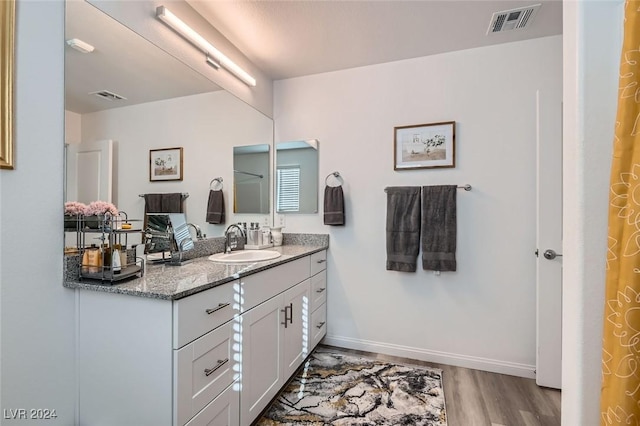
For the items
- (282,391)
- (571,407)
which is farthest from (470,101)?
(282,391)

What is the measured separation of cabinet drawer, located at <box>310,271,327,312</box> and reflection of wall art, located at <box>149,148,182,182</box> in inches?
49.8

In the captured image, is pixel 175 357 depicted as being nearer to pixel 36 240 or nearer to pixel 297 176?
pixel 36 240

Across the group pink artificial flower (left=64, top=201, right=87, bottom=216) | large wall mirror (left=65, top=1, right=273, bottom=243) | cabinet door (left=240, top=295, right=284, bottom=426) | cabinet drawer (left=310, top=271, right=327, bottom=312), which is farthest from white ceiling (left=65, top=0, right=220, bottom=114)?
cabinet drawer (left=310, top=271, right=327, bottom=312)

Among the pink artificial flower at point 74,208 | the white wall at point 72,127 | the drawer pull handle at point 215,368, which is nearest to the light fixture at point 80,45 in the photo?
the white wall at point 72,127

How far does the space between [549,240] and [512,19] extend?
1.48m

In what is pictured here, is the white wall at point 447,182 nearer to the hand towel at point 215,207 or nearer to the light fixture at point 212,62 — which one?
the hand towel at point 215,207

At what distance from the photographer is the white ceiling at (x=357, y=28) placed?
184 centimetres

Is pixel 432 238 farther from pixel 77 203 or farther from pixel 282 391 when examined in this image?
pixel 77 203

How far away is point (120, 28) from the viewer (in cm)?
148

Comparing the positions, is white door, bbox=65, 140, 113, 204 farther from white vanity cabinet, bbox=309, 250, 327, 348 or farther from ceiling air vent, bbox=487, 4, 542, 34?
ceiling air vent, bbox=487, 4, 542, 34

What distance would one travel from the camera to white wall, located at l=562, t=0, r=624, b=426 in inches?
30.9

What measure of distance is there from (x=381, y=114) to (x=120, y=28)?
1839mm

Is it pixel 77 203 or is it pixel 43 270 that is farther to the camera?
pixel 77 203

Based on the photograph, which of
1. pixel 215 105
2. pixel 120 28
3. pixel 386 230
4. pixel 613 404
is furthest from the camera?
pixel 386 230
